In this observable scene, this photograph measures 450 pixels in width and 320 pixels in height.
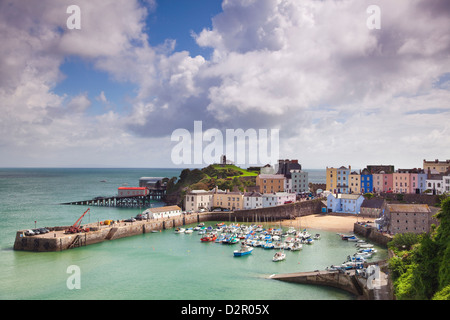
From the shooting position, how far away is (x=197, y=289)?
29.1 metres

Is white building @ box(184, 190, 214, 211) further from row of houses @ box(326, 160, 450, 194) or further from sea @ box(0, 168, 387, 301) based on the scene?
row of houses @ box(326, 160, 450, 194)

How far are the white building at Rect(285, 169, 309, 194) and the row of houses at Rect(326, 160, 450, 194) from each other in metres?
6.92

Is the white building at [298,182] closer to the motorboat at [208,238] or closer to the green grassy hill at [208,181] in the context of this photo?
the green grassy hill at [208,181]

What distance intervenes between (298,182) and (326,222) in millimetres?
27943

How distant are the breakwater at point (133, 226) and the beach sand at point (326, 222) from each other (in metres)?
2.96

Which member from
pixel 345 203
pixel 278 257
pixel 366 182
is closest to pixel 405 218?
pixel 278 257

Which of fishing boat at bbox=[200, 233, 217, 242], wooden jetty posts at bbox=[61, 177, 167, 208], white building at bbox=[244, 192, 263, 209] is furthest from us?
wooden jetty posts at bbox=[61, 177, 167, 208]

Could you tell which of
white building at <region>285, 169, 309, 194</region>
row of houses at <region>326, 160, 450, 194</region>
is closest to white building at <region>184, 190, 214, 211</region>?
white building at <region>285, 169, 309, 194</region>

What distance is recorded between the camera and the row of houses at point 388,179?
71431mm

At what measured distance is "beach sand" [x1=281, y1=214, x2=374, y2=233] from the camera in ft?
188

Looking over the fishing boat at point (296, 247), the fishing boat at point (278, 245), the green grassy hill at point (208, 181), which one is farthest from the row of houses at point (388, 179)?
the fishing boat at point (278, 245)

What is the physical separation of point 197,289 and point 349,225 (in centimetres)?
3758
